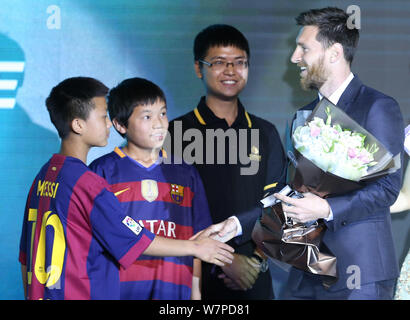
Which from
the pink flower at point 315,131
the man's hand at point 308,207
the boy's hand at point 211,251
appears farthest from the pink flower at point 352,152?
the boy's hand at point 211,251

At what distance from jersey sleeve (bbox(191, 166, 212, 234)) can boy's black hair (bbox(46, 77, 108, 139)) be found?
71cm

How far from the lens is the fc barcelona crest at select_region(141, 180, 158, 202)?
9.88 feet

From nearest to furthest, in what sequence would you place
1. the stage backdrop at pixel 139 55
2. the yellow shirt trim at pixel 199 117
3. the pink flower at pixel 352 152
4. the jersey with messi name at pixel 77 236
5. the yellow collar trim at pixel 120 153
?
the pink flower at pixel 352 152, the jersey with messi name at pixel 77 236, the yellow collar trim at pixel 120 153, the yellow shirt trim at pixel 199 117, the stage backdrop at pixel 139 55

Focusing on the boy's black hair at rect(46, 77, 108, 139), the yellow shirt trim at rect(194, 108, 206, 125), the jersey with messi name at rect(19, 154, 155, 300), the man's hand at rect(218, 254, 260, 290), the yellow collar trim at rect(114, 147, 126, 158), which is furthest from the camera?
the yellow shirt trim at rect(194, 108, 206, 125)

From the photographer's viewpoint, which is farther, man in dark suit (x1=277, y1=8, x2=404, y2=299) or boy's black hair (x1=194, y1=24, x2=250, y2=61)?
boy's black hair (x1=194, y1=24, x2=250, y2=61)

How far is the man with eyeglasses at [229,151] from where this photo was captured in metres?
3.35

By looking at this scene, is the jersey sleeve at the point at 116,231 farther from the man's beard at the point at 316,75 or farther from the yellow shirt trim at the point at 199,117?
the man's beard at the point at 316,75

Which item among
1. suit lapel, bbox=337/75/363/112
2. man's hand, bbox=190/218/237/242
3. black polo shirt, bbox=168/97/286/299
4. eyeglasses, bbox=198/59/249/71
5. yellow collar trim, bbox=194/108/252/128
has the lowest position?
man's hand, bbox=190/218/237/242

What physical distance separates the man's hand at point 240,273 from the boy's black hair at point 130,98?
101 centimetres

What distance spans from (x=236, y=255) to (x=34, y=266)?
1.17m

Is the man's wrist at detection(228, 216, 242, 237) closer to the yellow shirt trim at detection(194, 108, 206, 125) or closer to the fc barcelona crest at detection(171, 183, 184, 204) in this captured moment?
the fc barcelona crest at detection(171, 183, 184, 204)

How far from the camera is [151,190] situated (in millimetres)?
3029

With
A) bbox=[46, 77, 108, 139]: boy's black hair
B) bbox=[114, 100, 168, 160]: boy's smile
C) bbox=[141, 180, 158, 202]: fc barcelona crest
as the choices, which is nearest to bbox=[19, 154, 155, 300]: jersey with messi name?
bbox=[46, 77, 108, 139]: boy's black hair
